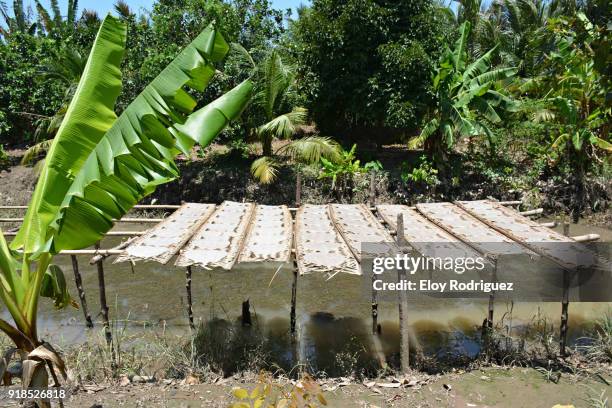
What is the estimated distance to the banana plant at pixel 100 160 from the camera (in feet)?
11.3

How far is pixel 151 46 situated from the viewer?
569 inches

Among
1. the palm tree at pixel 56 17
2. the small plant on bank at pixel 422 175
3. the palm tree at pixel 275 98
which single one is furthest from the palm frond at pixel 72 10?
the small plant on bank at pixel 422 175

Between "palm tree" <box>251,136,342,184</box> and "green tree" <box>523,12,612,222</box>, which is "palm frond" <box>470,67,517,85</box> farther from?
"palm tree" <box>251,136,342,184</box>

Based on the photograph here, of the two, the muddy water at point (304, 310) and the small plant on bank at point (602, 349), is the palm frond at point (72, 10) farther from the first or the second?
the small plant on bank at point (602, 349)

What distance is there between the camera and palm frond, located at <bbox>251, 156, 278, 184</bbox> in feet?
41.3

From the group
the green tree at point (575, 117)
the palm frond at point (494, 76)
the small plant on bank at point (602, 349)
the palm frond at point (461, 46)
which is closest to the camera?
the small plant on bank at point (602, 349)

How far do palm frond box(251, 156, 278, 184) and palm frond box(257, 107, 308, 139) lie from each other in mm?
751

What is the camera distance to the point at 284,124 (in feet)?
40.0

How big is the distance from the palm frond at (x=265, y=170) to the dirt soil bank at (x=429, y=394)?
7187mm

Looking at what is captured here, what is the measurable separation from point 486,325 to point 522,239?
1475 millimetres

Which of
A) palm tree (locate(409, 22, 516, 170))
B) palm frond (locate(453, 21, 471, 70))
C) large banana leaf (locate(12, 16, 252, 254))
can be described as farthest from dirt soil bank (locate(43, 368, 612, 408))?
palm frond (locate(453, 21, 471, 70))

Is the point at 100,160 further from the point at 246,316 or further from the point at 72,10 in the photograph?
the point at 72,10

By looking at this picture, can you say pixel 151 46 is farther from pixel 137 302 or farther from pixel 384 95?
pixel 137 302

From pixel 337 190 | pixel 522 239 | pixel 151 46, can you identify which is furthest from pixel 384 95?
pixel 522 239
